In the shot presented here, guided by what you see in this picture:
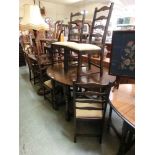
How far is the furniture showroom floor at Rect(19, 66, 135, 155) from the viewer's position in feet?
6.20

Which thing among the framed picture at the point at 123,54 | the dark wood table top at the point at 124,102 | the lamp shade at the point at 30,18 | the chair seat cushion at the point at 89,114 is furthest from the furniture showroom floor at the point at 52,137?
the lamp shade at the point at 30,18

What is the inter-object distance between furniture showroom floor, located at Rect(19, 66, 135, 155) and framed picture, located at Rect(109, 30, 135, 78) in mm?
A: 950

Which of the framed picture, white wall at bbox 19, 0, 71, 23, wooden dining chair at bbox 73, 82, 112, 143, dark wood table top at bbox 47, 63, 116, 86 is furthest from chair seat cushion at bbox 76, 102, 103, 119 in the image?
white wall at bbox 19, 0, 71, 23

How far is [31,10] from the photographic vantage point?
8.31 ft

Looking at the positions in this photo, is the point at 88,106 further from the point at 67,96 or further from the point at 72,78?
the point at 72,78

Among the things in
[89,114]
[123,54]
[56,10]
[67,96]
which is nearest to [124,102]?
[123,54]

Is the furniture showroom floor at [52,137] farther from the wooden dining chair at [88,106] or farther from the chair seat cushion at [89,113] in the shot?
the chair seat cushion at [89,113]

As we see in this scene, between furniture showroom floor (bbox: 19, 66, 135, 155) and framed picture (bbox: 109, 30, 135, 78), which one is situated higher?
framed picture (bbox: 109, 30, 135, 78)

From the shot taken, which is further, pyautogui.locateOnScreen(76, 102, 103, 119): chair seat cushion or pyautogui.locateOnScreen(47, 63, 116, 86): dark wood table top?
pyautogui.locateOnScreen(47, 63, 116, 86): dark wood table top

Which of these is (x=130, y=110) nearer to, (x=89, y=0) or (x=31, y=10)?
(x=31, y=10)

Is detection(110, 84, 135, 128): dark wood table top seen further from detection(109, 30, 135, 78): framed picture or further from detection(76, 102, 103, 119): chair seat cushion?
detection(76, 102, 103, 119): chair seat cushion

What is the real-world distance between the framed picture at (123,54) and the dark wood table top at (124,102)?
0.19m
